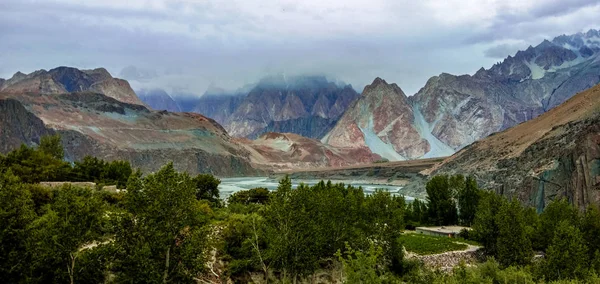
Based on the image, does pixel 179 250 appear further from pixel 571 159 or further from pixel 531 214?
pixel 571 159

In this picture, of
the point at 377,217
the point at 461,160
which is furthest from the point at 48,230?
the point at 461,160

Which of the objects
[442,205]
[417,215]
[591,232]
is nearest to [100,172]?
[417,215]

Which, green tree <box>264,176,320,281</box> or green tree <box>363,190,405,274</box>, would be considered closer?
green tree <box>264,176,320,281</box>

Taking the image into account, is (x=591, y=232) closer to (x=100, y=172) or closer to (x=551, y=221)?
(x=551, y=221)

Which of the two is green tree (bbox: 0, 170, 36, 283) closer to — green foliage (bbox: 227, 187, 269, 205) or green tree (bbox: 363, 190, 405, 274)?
green tree (bbox: 363, 190, 405, 274)

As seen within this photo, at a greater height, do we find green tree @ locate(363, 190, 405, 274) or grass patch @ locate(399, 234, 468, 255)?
green tree @ locate(363, 190, 405, 274)

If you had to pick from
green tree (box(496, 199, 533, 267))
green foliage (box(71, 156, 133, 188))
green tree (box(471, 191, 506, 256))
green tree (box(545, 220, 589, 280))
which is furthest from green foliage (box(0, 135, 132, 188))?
green tree (box(545, 220, 589, 280))
